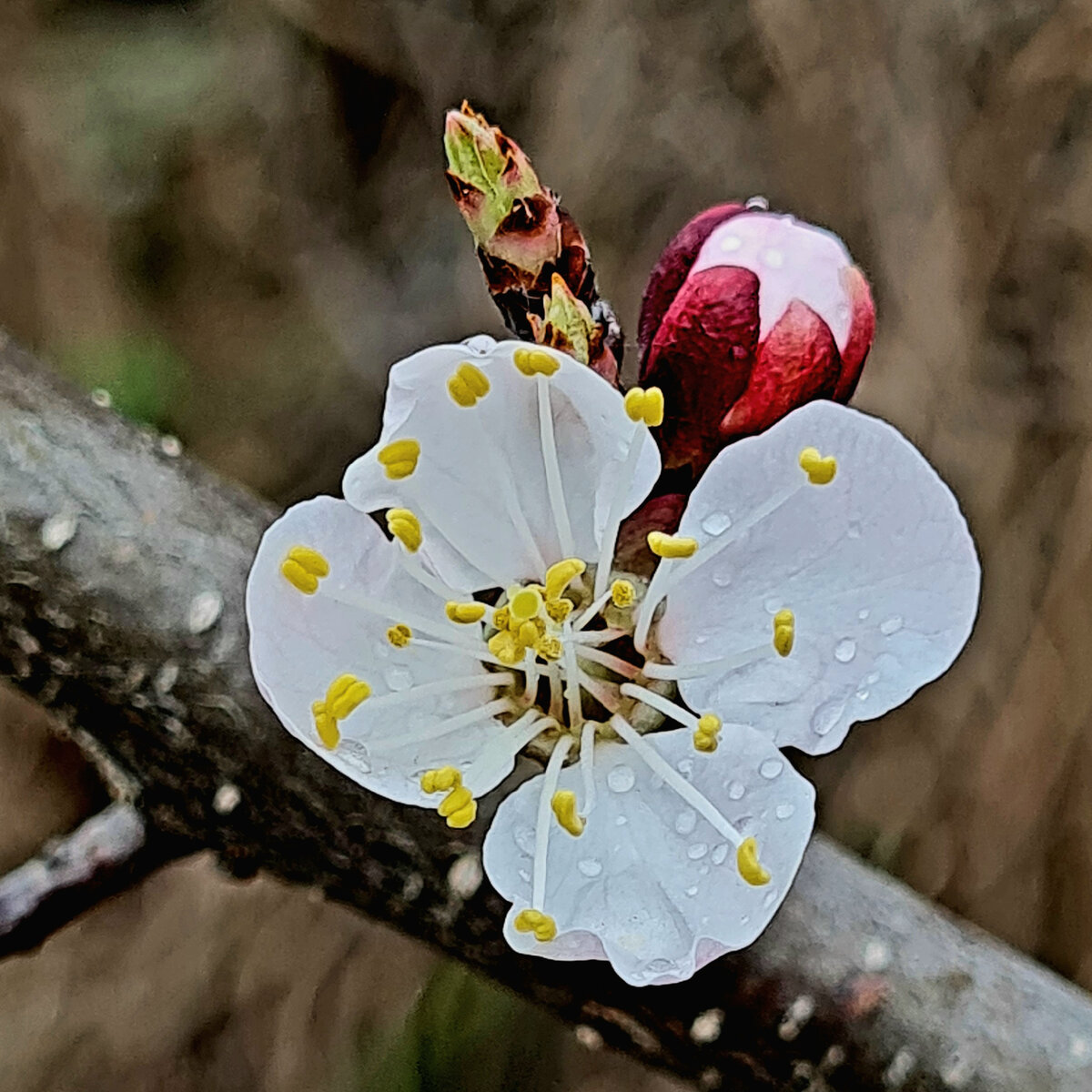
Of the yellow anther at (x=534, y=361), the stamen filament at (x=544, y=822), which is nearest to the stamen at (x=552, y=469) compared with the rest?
the yellow anther at (x=534, y=361)

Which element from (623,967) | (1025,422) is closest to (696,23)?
(1025,422)

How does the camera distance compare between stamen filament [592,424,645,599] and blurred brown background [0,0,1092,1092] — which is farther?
blurred brown background [0,0,1092,1092]

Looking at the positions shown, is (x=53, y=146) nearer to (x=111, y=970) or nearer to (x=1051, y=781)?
(x=111, y=970)

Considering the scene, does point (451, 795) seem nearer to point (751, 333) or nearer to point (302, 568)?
point (302, 568)

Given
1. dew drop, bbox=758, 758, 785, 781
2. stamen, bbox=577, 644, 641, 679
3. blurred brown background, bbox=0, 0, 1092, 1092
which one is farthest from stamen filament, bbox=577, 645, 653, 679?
blurred brown background, bbox=0, 0, 1092, 1092

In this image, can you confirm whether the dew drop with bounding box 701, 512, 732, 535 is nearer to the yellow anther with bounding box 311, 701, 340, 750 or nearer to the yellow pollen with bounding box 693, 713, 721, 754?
the yellow pollen with bounding box 693, 713, 721, 754

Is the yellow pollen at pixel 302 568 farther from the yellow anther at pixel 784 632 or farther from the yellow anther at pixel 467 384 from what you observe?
the yellow anther at pixel 784 632

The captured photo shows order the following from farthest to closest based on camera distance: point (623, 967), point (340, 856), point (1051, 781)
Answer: point (1051, 781) < point (340, 856) < point (623, 967)
